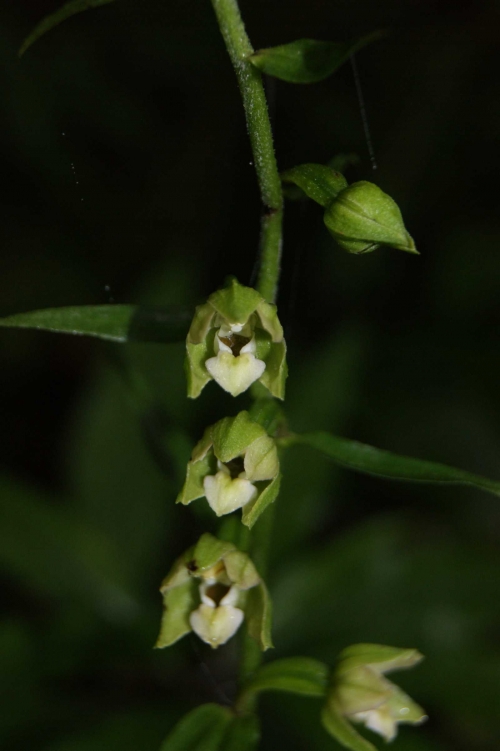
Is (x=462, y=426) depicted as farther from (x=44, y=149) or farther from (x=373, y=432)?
(x=44, y=149)

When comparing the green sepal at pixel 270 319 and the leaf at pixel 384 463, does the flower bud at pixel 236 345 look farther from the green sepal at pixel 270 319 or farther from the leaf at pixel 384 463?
the leaf at pixel 384 463

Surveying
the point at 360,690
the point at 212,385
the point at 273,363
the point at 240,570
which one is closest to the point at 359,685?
the point at 360,690

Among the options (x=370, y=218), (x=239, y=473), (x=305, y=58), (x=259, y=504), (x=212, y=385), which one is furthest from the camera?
(x=212, y=385)

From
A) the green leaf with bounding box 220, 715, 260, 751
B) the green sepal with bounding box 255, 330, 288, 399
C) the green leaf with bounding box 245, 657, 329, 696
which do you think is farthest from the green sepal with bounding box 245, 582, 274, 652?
the green sepal with bounding box 255, 330, 288, 399

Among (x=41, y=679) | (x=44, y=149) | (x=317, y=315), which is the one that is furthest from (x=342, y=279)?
(x=41, y=679)

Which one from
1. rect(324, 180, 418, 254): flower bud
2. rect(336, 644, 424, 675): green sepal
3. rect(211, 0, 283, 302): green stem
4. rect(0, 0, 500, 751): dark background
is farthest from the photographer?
rect(0, 0, 500, 751): dark background

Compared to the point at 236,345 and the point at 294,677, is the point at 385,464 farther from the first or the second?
the point at 294,677

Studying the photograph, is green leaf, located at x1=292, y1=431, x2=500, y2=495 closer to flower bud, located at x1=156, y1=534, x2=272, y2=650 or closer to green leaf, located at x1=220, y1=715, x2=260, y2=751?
flower bud, located at x1=156, y1=534, x2=272, y2=650
